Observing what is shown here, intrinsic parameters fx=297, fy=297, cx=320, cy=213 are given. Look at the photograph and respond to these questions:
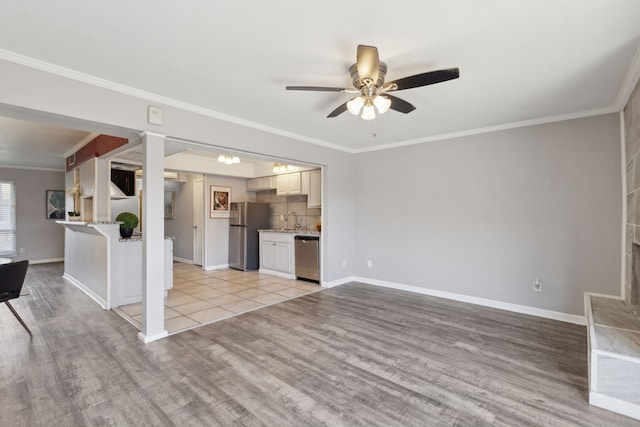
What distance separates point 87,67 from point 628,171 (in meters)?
4.97

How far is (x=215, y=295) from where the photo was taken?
453cm

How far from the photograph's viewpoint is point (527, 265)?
372 centimetres

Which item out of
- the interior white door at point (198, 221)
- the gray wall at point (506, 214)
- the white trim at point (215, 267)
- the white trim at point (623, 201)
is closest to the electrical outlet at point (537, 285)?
the gray wall at point (506, 214)

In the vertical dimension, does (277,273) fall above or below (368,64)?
below

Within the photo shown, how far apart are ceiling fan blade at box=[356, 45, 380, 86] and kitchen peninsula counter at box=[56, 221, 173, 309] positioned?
369cm

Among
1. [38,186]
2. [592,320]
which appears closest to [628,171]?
[592,320]

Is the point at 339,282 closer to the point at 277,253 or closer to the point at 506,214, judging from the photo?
the point at 277,253

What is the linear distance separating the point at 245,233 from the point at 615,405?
5804 mm

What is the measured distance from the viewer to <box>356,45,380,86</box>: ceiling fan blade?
1.83 meters

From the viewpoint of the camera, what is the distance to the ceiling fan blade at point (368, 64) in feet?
6.02

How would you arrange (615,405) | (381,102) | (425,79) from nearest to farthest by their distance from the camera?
(615,405) < (425,79) < (381,102)

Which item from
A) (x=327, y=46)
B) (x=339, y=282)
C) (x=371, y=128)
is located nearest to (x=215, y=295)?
(x=339, y=282)

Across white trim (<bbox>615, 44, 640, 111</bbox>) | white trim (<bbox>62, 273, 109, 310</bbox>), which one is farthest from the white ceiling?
white trim (<bbox>62, 273, 109, 310</bbox>)

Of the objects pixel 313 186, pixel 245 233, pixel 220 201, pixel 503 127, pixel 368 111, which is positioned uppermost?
pixel 503 127
